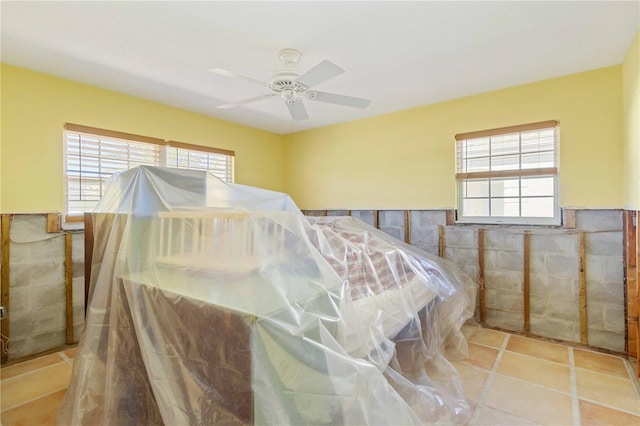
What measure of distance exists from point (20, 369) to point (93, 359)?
1.54 m

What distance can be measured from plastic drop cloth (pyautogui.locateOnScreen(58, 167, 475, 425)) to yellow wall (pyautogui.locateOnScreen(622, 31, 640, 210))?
6.75 ft

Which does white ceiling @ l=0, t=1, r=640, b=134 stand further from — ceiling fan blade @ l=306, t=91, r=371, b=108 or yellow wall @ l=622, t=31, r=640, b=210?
ceiling fan blade @ l=306, t=91, r=371, b=108

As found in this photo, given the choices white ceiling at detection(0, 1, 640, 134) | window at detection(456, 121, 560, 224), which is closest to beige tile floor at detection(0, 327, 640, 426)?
window at detection(456, 121, 560, 224)

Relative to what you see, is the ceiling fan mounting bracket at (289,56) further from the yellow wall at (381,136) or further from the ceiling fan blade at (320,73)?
the yellow wall at (381,136)

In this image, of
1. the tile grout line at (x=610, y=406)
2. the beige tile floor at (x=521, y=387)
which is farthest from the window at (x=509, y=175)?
the tile grout line at (x=610, y=406)

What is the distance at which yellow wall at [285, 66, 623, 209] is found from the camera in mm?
2932

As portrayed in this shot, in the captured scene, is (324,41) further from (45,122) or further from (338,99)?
(45,122)

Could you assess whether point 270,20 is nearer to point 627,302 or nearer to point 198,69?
point 198,69

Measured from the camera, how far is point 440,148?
3.83 meters

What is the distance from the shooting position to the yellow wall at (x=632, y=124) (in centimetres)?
237

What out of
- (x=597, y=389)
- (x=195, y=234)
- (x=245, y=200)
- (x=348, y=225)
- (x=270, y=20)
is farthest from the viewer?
(x=348, y=225)

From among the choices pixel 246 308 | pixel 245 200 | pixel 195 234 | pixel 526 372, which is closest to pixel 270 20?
pixel 245 200

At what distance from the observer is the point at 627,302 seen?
280 centimetres

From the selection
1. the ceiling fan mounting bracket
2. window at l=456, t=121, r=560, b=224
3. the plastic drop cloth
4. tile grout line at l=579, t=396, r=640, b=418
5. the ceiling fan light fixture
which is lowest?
tile grout line at l=579, t=396, r=640, b=418
